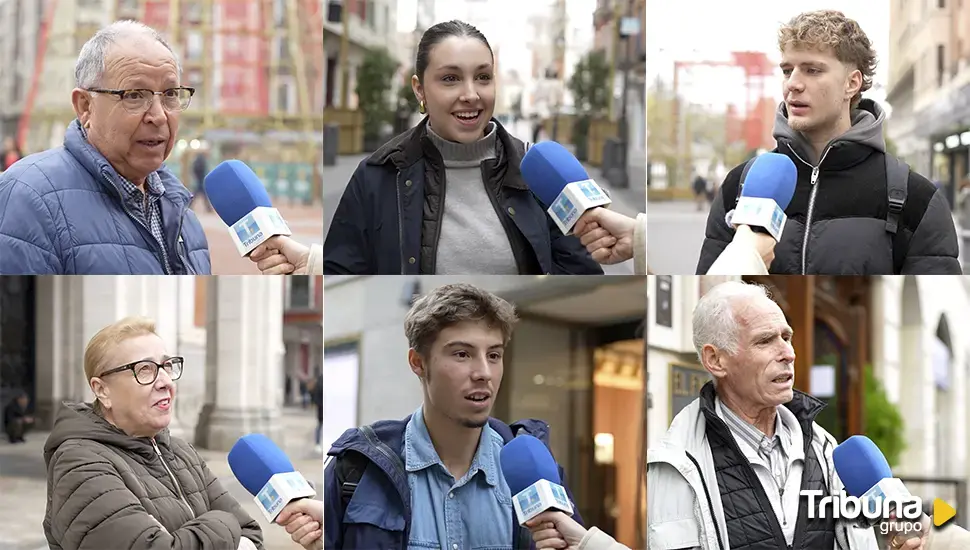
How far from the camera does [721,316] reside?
4.18 m

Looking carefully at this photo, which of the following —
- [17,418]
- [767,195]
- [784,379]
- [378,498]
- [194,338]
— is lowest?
[378,498]

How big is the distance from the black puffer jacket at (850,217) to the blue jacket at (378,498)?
993 mm

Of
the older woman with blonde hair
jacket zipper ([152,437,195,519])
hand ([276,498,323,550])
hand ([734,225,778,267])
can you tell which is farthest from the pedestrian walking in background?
hand ([734,225,778,267])

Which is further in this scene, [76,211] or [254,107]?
[254,107]

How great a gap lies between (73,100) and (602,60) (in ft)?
5.69

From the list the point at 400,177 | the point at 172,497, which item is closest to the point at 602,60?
the point at 400,177

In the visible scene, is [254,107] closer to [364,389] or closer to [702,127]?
[364,389]

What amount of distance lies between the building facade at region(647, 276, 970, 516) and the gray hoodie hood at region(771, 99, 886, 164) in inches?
17.1

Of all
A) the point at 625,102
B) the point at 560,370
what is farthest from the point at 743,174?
the point at 560,370

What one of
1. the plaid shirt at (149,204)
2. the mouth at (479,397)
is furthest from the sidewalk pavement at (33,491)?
the plaid shirt at (149,204)

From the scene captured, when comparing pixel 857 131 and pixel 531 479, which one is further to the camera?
pixel 857 131

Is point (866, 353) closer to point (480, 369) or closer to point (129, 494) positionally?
point (480, 369)

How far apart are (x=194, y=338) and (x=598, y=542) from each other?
1.48 metres

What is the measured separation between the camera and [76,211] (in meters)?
3.90
